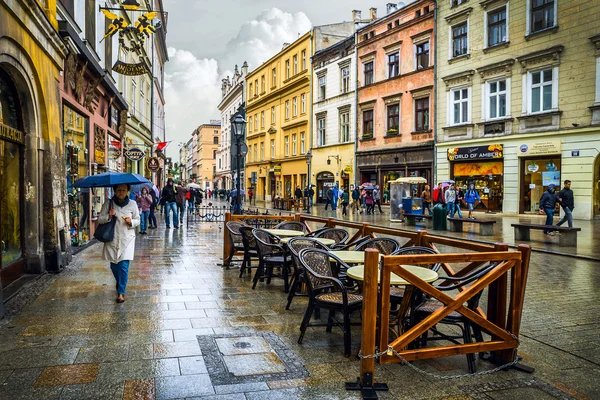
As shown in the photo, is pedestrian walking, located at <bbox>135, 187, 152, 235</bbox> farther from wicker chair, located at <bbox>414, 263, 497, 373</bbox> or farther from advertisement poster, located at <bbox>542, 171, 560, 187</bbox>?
advertisement poster, located at <bbox>542, 171, 560, 187</bbox>

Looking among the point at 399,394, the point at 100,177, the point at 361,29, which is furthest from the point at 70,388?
the point at 361,29

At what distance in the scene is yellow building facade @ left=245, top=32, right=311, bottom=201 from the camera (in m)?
42.9

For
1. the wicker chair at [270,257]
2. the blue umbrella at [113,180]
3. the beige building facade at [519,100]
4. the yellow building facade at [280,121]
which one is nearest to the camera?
the blue umbrella at [113,180]

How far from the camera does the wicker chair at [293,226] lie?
9.55 metres

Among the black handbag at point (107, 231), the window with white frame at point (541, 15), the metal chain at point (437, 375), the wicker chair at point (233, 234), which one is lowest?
the metal chain at point (437, 375)

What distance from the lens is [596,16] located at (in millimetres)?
20016

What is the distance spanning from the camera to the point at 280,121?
158 ft

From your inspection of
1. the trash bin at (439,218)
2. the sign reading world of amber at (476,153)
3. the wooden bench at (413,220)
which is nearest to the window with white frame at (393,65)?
the sign reading world of amber at (476,153)

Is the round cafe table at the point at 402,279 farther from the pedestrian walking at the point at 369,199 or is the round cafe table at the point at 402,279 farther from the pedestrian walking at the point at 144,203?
the pedestrian walking at the point at 369,199

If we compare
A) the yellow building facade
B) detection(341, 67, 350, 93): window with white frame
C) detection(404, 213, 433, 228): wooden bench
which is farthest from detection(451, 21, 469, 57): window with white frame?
the yellow building facade

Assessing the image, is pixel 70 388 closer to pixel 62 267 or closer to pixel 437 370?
pixel 437 370

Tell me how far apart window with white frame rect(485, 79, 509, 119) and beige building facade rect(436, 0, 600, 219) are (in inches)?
1.9

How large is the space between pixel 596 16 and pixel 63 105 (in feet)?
65.7

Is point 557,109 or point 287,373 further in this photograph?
point 557,109
